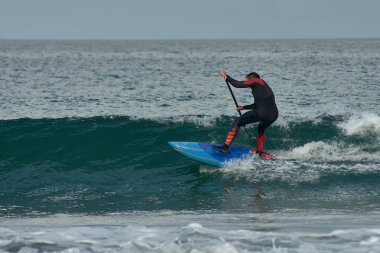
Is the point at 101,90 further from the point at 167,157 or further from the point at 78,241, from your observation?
the point at 78,241

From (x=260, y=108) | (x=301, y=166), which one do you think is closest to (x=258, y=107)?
(x=260, y=108)

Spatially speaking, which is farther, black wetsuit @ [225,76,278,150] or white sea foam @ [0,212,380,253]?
black wetsuit @ [225,76,278,150]

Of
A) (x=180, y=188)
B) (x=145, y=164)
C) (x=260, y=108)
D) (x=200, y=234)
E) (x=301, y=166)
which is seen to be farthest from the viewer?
(x=145, y=164)

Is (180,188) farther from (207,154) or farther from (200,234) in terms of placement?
(200,234)

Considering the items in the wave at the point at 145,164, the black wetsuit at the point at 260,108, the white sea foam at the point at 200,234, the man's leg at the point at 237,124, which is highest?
the black wetsuit at the point at 260,108

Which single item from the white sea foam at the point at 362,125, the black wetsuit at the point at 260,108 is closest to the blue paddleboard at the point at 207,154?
the black wetsuit at the point at 260,108

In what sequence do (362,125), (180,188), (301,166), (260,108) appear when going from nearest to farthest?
(180,188) → (260,108) → (301,166) → (362,125)

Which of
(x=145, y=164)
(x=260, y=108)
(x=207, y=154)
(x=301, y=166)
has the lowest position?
(x=145, y=164)

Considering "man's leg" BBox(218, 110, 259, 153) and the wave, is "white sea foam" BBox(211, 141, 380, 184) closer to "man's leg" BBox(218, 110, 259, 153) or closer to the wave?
the wave

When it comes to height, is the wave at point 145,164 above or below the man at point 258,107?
below

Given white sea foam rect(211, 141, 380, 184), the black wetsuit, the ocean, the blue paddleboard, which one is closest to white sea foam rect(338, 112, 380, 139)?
the ocean

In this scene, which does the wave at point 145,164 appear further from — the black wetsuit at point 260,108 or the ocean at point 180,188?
the black wetsuit at point 260,108

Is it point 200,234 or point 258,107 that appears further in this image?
point 258,107

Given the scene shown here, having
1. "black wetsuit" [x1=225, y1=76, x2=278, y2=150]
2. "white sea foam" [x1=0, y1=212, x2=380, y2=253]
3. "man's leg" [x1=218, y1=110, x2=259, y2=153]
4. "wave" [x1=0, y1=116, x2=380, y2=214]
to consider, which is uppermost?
"black wetsuit" [x1=225, y1=76, x2=278, y2=150]
